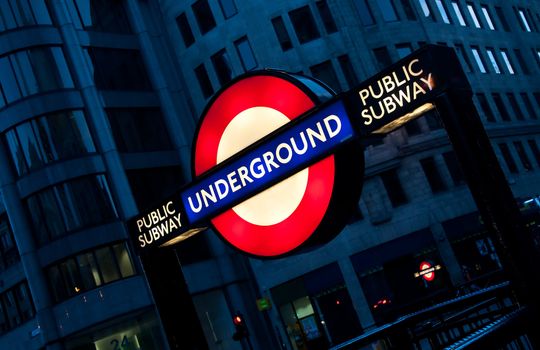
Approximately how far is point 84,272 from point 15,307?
6.45 m

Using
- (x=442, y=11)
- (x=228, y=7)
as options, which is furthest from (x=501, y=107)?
(x=228, y=7)

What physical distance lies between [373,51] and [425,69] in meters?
35.5

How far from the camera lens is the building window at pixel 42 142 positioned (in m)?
33.9

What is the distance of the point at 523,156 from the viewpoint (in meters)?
45.9

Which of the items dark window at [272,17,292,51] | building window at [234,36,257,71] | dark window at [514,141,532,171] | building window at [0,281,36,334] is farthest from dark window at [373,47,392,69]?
building window at [0,281,36,334]

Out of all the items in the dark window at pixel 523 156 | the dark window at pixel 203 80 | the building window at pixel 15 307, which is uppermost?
the dark window at pixel 203 80

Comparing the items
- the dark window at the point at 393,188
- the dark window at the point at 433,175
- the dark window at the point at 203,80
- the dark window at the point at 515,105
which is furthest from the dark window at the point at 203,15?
the dark window at the point at 515,105

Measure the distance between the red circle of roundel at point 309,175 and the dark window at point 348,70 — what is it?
32925mm

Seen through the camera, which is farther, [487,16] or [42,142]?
[487,16]

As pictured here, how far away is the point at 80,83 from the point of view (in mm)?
35688

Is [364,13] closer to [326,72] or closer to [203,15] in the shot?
[326,72]

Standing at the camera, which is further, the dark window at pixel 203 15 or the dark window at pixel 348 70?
the dark window at pixel 203 15

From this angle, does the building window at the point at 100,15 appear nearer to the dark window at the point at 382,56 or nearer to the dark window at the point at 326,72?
the dark window at the point at 326,72

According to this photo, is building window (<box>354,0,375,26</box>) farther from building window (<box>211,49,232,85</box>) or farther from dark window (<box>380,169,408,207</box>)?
dark window (<box>380,169,408,207</box>)
